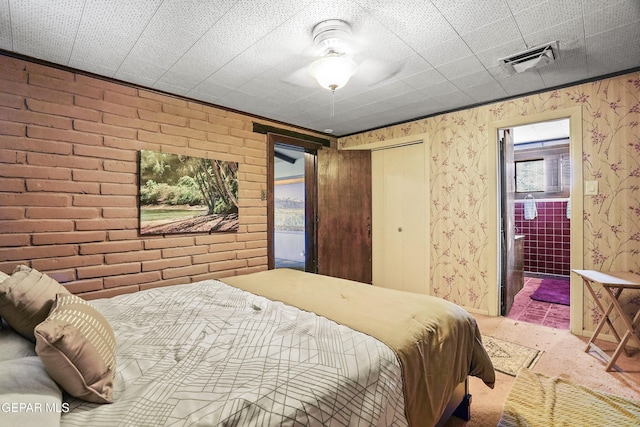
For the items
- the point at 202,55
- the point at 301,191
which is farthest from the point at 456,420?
the point at 301,191

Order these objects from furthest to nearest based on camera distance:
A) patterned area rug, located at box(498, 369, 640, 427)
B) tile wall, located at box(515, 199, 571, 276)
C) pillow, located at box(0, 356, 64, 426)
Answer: tile wall, located at box(515, 199, 571, 276)
patterned area rug, located at box(498, 369, 640, 427)
pillow, located at box(0, 356, 64, 426)

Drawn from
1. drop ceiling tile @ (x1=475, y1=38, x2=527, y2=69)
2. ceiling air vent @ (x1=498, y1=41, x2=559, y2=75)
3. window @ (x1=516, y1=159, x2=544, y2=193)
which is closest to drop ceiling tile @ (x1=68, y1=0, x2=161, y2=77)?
drop ceiling tile @ (x1=475, y1=38, x2=527, y2=69)

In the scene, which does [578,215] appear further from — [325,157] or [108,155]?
[108,155]

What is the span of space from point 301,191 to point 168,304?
18.1 feet

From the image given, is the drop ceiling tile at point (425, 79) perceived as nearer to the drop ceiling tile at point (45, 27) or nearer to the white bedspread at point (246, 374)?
the white bedspread at point (246, 374)

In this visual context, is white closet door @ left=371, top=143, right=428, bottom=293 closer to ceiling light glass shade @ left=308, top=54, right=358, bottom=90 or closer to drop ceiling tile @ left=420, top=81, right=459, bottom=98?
drop ceiling tile @ left=420, top=81, right=459, bottom=98

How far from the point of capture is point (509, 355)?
2488 mm

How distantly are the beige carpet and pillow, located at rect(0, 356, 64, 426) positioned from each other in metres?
1.85

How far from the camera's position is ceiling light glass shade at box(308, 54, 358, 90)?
2078 millimetres

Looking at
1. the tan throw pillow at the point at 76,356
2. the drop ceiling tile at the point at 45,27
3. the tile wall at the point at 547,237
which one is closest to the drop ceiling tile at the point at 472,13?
the drop ceiling tile at the point at 45,27

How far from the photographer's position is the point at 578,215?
2.86 metres

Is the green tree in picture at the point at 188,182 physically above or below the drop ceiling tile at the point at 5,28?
below

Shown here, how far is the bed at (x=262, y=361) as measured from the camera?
0.87 m

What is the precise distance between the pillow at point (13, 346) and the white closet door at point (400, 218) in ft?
12.3
